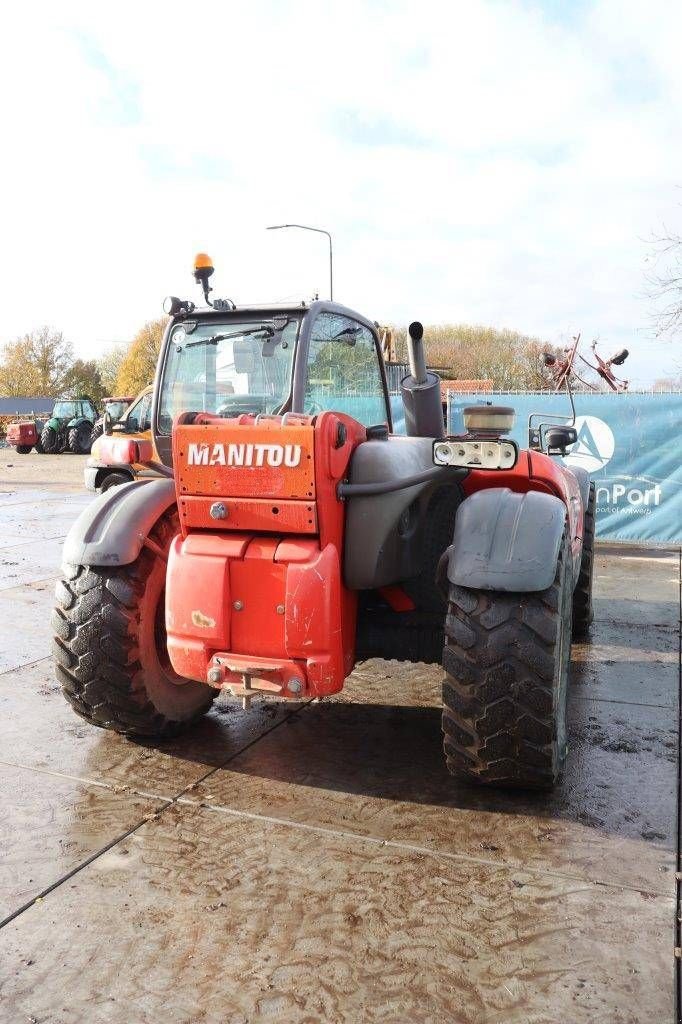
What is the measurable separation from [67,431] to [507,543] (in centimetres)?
2939

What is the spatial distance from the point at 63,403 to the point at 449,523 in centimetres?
2973

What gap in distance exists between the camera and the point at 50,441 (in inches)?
1190

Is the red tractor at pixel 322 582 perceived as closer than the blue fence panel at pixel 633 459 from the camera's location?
Yes

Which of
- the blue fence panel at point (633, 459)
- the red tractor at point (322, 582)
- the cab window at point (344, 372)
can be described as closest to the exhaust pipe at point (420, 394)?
the red tractor at point (322, 582)

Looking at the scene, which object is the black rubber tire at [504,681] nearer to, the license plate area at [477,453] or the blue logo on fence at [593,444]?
the license plate area at [477,453]

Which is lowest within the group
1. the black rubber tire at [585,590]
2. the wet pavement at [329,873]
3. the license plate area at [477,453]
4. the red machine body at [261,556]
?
the wet pavement at [329,873]

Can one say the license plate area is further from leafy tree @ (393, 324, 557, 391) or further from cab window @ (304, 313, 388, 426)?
leafy tree @ (393, 324, 557, 391)

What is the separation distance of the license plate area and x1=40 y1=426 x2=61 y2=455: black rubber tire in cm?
2898

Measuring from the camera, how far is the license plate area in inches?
122

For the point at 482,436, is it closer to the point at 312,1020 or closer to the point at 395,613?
the point at 395,613

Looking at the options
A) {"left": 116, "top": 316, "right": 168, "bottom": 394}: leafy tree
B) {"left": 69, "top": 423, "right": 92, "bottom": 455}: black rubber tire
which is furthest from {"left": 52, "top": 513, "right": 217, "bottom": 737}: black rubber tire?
{"left": 116, "top": 316, "right": 168, "bottom": 394}: leafy tree

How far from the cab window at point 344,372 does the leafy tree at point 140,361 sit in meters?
50.5

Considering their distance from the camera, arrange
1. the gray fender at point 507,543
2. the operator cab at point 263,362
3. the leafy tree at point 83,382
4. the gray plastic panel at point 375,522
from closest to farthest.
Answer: the gray fender at point 507,543 → the gray plastic panel at point 375,522 → the operator cab at point 263,362 → the leafy tree at point 83,382

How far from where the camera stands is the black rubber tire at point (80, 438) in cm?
2947
